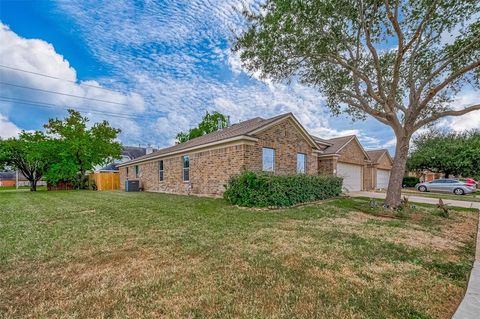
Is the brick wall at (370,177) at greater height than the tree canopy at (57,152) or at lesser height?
lesser

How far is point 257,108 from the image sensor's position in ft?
67.8

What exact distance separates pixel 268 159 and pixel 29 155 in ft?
74.2

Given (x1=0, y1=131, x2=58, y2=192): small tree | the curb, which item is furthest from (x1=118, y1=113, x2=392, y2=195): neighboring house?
(x1=0, y1=131, x2=58, y2=192): small tree

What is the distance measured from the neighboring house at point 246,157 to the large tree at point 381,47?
3.12 meters

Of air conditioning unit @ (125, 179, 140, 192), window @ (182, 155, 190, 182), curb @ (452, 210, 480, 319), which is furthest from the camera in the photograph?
air conditioning unit @ (125, 179, 140, 192)

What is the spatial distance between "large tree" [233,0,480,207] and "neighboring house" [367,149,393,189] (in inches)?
504

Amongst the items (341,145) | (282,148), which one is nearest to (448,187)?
(341,145)

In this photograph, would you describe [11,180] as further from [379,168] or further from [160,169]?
[379,168]

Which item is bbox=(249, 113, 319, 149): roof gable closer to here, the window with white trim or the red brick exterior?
the red brick exterior

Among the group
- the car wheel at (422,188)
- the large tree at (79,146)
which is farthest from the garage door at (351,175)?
the large tree at (79,146)

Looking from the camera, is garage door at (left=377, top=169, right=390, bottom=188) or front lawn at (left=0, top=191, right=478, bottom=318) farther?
garage door at (left=377, top=169, right=390, bottom=188)

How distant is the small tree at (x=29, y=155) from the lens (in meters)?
21.0

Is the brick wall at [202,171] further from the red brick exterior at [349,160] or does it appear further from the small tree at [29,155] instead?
the small tree at [29,155]

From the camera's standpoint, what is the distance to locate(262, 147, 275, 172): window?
Answer: 39.1 feet
